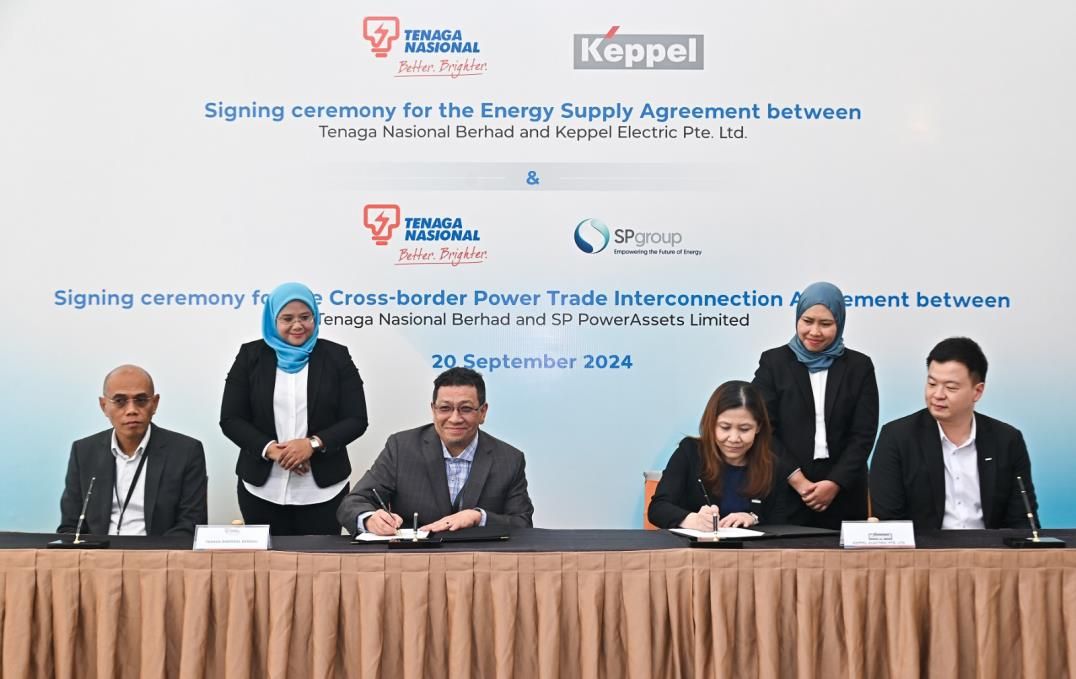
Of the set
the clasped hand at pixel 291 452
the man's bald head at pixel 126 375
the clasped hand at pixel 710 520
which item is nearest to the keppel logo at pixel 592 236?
the clasped hand at pixel 291 452

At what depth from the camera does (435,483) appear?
2.99 m

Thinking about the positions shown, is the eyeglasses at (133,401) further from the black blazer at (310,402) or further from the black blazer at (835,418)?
the black blazer at (835,418)

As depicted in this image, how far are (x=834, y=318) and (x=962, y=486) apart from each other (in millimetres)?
779

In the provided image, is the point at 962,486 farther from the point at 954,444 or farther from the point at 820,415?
the point at 820,415

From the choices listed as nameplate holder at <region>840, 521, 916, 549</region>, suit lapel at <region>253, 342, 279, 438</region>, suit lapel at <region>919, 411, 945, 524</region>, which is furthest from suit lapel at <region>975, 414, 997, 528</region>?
suit lapel at <region>253, 342, 279, 438</region>

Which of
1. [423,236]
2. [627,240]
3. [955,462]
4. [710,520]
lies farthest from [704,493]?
[423,236]

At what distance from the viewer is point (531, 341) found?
400 cm

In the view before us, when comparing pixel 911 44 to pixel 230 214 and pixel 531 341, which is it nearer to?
pixel 531 341

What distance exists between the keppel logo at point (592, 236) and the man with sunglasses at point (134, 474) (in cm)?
174

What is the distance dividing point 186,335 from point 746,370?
7.86 ft

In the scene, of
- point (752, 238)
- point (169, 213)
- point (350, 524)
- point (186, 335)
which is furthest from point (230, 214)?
point (752, 238)

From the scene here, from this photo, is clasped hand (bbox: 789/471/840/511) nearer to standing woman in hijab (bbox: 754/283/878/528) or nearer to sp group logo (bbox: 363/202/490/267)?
standing woman in hijab (bbox: 754/283/878/528)

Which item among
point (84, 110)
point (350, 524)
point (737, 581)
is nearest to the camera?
point (737, 581)

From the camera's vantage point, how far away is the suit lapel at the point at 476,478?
117 inches
